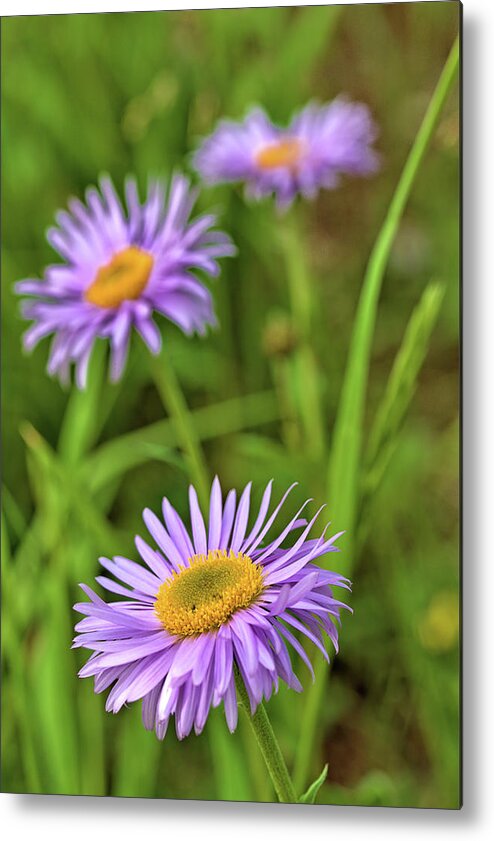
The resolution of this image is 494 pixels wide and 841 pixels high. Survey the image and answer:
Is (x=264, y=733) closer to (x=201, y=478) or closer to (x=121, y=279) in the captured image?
(x=201, y=478)

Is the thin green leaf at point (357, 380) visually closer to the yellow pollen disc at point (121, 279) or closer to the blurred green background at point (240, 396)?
the blurred green background at point (240, 396)

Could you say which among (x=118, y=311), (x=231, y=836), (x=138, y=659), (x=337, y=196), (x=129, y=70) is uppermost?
(x=129, y=70)

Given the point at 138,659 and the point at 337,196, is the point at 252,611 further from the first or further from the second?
the point at 337,196

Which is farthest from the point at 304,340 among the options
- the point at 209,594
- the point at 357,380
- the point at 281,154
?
the point at 209,594

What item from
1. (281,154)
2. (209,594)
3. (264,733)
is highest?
(281,154)

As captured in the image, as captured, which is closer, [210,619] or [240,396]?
[210,619]

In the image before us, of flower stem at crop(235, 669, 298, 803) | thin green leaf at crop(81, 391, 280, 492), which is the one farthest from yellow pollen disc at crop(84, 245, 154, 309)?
flower stem at crop(235, 669, 298, 803)

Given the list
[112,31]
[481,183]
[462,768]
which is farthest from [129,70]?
[462,768]

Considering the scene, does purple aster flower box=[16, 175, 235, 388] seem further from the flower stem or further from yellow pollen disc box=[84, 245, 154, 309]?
the flower stem
